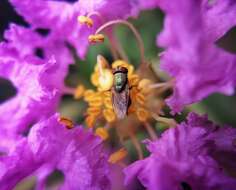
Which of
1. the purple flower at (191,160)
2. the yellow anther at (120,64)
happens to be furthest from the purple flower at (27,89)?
the purple flower at (191,160)

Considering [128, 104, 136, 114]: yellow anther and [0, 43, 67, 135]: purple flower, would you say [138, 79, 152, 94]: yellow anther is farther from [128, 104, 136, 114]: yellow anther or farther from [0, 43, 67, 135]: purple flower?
[0, 43, 67, 135]: purple flower

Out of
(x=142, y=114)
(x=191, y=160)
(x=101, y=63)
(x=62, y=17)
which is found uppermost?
(x=62, y=17)

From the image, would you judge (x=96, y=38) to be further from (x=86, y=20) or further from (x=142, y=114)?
(x=142, y=114)

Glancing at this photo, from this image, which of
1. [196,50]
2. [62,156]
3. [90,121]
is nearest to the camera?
[196,50]

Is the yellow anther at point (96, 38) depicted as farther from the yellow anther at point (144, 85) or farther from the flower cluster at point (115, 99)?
the yellow anther at point (144, 85)

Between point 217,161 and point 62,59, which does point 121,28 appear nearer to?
point 62,59

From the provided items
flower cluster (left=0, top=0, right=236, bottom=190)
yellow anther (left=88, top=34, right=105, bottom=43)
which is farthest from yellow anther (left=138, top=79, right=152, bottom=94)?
yellow anther (left=88, top=34, right=105, bottom=43)

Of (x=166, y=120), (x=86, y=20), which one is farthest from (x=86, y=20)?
(x=166, y=120)
